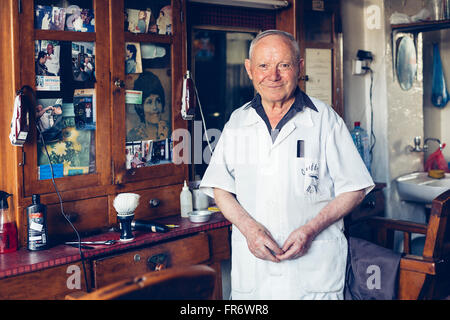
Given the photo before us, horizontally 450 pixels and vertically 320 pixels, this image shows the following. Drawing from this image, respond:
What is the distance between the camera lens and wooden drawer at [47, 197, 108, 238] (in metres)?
2.43

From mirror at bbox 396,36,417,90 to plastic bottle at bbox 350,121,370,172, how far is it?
2.01 ft

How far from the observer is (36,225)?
227 cm

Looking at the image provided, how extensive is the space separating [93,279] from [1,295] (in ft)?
1.36

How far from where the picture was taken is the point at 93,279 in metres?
2.31

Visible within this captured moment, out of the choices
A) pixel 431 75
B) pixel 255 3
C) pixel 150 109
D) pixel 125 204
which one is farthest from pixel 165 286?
pixel 431 75

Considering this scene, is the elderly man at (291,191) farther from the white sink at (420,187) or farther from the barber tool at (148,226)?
the white sink at (420,187)

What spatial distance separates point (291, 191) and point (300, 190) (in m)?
0.04

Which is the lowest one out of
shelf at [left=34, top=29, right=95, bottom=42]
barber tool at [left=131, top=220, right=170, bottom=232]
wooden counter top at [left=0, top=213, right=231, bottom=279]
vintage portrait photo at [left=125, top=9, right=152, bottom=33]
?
wooden counter top at [left=0, top=213, right=231, bottom=279]

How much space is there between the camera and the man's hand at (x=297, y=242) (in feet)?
6.91

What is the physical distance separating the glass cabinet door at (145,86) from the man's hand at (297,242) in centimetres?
101

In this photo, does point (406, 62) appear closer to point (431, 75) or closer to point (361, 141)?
point (431, 75)

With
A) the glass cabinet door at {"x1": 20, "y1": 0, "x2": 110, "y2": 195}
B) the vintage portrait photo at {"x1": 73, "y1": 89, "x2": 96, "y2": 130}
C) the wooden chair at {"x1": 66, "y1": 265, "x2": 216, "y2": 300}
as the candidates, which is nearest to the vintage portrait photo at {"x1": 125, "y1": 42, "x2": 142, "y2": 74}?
the glass cabinet door at {"x1": 20, "y1": 0, "x2": 110, "y2": 195}

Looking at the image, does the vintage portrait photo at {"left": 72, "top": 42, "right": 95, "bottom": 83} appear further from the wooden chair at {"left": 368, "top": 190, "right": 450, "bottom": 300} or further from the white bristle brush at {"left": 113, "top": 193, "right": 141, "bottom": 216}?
the wooden chair at {"left": 368, "top": 190, "right": 450, "bottom": 300}

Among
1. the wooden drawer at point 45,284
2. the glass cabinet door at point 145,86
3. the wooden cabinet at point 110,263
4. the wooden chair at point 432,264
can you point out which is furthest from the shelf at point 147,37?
the wooden chair at point 432,264
